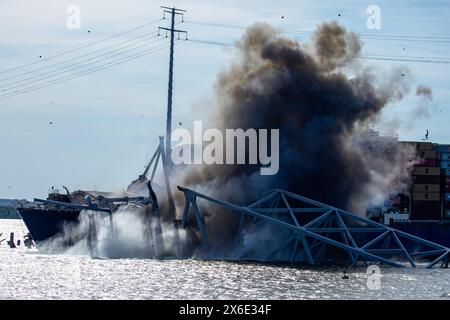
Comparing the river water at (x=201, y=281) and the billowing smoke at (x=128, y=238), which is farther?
the billowing smoke at (x=128, y=238)

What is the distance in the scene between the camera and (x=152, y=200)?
134m

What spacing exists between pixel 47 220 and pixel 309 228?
140 ft

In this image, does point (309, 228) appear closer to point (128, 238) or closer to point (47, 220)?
point (128, 238)

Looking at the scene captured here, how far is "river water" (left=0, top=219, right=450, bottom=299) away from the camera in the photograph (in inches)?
3460

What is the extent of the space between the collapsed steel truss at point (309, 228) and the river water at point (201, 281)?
2.91 m

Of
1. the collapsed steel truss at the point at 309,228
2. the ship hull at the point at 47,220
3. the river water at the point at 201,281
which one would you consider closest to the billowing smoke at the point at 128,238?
the ship hull at the point at 47,220

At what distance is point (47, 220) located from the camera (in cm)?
14762

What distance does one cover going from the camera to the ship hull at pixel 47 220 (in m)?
146

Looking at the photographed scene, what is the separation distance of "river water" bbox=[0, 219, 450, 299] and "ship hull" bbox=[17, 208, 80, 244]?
19641mm

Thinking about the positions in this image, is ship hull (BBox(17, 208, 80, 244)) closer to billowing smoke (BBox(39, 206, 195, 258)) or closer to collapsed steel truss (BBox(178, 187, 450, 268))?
billowing smoke (BBox(39, 206, 195, 258))

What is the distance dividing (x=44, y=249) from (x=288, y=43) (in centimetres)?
4475

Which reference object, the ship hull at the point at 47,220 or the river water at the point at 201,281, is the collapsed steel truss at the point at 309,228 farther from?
the ship hull at the point at 47,220
